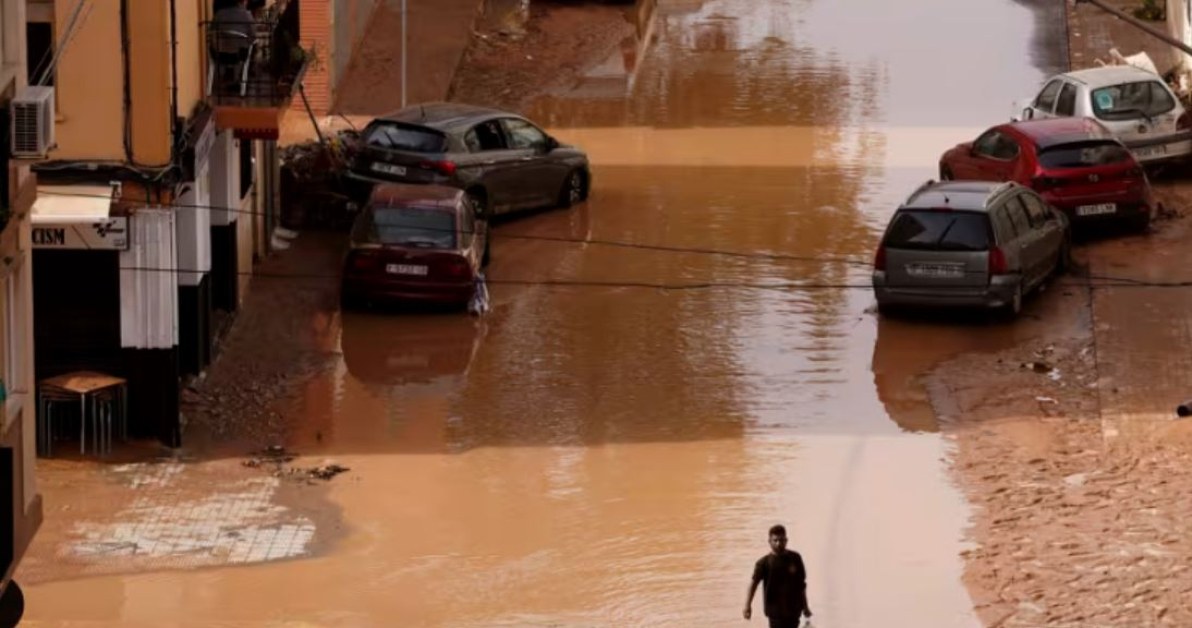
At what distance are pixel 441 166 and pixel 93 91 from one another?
27.2 ft

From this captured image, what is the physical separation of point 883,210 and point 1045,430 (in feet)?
28.7

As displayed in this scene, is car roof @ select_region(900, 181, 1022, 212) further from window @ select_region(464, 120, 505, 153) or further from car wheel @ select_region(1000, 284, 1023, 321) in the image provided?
window @ select_region(464, 120, 505, 153)

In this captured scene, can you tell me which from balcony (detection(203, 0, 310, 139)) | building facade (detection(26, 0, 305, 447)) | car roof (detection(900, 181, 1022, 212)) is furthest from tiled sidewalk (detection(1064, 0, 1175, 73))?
building facade (detection(26, 0, 305, 447))

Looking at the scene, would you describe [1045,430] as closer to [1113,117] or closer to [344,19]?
[1113,117]

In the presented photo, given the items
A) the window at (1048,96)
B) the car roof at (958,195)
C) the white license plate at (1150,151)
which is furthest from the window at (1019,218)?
the window at (1048,96)

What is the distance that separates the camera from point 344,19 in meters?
41.9

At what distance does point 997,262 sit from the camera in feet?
98.6

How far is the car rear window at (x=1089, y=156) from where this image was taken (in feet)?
110

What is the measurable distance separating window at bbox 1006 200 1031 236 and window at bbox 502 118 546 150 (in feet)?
22.6

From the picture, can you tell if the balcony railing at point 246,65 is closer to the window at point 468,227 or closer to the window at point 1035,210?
the window at point 468,227

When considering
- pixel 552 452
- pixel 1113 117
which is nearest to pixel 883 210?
pixel 1113 117

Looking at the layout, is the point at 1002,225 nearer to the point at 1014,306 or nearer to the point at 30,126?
the point at 1014,306

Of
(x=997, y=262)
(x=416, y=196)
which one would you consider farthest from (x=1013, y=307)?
(x=416, y=196)

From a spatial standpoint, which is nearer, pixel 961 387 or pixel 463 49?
pixel 961 387
